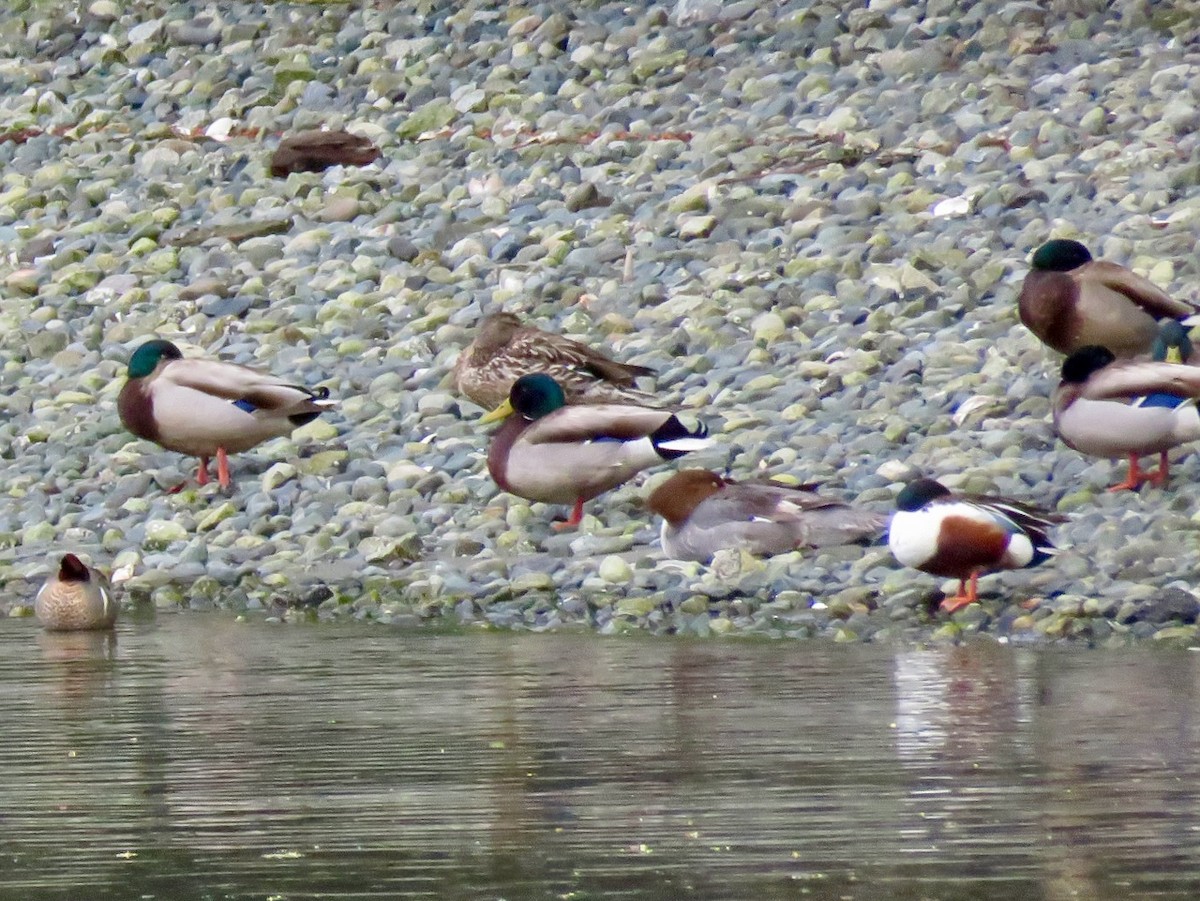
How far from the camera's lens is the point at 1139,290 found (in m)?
11.2

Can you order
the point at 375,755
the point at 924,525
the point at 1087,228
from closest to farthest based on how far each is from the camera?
the point at 375,755
the point at 924,525
the point at 1087,228

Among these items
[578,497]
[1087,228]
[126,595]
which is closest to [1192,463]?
[578,497]

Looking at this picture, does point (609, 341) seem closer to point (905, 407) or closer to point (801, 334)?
point (801, 334)

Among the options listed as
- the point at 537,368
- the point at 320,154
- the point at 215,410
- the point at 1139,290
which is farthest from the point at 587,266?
the point at 1139,290

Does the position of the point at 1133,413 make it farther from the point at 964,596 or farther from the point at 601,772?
the point at 601,772

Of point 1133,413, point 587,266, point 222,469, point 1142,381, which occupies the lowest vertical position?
point 222,469

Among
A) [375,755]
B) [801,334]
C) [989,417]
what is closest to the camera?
[375,755]

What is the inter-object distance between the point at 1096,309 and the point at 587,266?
3169mm

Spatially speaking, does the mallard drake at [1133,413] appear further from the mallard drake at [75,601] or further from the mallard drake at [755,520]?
the mallard drake at [75,601]

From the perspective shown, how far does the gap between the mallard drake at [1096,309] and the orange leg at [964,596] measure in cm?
271

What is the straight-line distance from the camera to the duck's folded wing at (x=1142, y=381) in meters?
9.62

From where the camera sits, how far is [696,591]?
351 inches

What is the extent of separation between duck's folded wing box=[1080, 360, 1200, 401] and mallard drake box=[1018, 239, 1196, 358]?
1262 mm

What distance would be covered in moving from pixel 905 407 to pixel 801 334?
130cm
